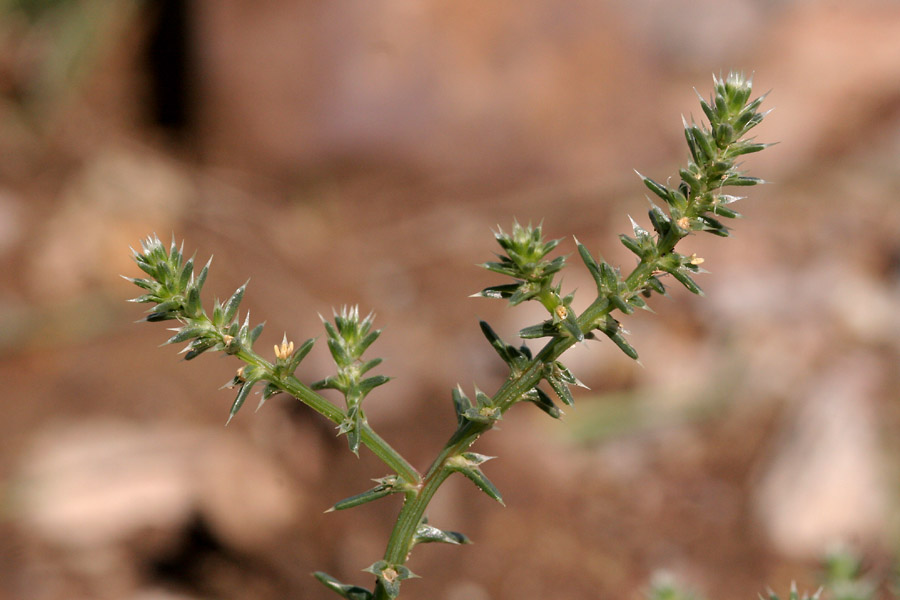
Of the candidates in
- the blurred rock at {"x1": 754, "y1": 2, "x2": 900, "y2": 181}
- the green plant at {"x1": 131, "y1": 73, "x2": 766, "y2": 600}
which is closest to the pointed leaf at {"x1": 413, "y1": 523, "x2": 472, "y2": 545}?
the green plant at {"x1": 131, "y1": 73, "x2": 766, "y2": 600}

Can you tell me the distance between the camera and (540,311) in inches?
209

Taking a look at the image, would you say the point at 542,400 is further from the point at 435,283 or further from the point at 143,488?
the point at 435,283

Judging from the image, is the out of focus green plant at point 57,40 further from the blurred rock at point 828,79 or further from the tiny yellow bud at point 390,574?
the tiny yellow bud at point 390,574

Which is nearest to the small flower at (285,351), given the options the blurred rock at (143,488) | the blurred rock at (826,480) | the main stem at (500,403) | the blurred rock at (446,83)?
the main stem at (500,403)

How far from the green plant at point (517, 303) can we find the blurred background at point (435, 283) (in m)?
2.26

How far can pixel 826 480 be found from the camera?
3.99m

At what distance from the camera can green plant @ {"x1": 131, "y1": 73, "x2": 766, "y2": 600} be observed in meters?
1.33

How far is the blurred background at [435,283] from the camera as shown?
396cm

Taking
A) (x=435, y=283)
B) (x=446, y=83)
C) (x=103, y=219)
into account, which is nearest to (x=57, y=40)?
(x=103, y=219)

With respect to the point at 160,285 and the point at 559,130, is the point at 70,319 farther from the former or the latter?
the point at 160,285

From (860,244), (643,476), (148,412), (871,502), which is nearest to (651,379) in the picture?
(643,476)

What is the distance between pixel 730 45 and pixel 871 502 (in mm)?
3813

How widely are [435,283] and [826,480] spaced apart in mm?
2963

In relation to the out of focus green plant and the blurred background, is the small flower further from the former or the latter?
the out of focus green plant
